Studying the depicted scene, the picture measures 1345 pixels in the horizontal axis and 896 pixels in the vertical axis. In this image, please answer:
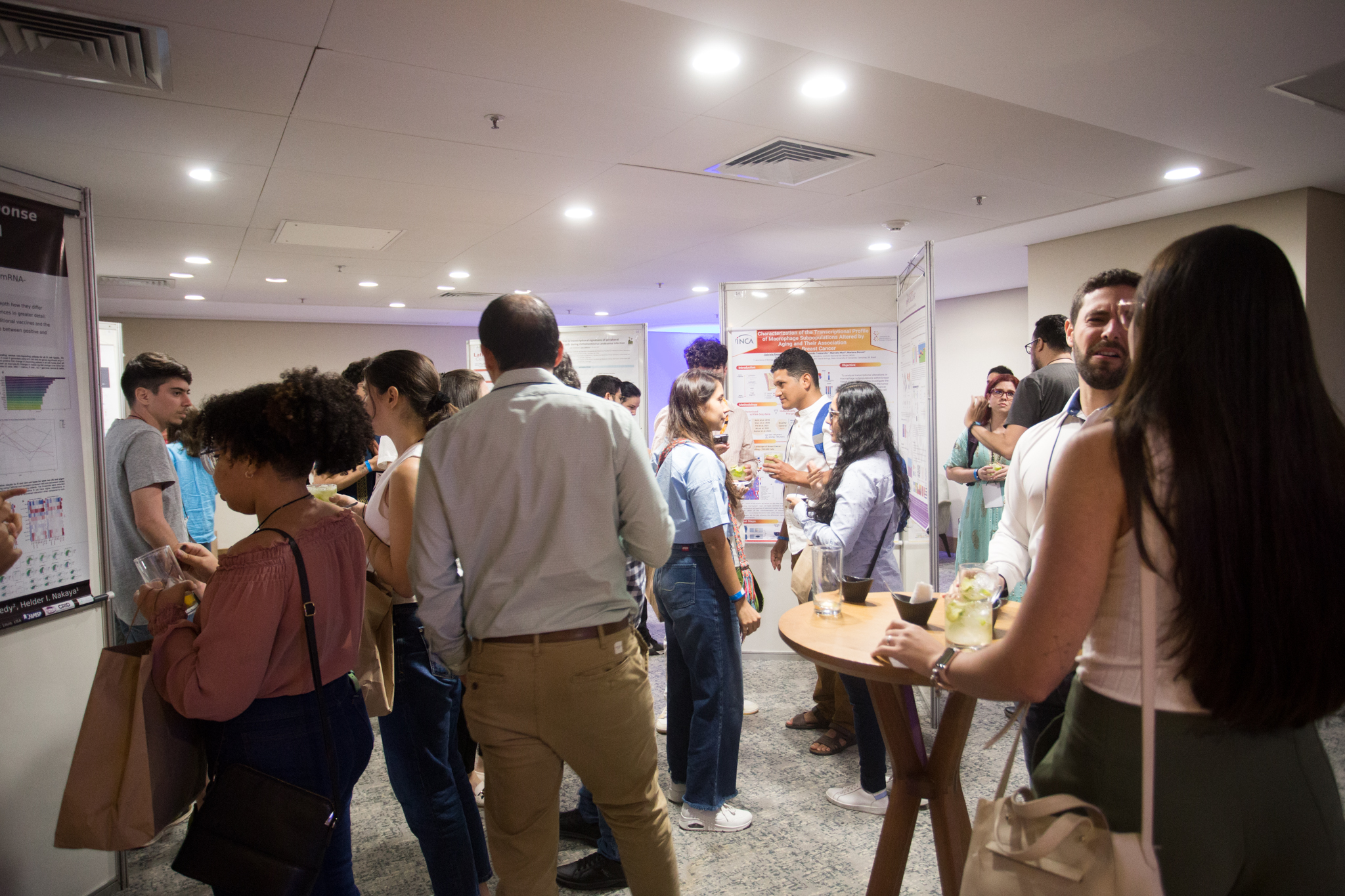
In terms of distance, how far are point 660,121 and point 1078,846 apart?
8.98 feet

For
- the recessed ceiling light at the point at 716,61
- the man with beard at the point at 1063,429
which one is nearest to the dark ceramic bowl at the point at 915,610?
the man with beard at the point at 1063,429

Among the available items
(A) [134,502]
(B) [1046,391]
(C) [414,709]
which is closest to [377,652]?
(C) [414,709]

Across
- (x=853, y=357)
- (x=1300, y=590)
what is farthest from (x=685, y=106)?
(x=1300, y=590)

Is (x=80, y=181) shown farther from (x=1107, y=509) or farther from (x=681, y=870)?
(x=1107, y=509)

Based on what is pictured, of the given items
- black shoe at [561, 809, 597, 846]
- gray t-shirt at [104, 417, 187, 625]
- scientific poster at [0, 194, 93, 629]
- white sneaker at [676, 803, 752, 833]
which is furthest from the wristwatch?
gray t-shirt at [104, 417, 187, 625]

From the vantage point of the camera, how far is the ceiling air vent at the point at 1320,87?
266cm

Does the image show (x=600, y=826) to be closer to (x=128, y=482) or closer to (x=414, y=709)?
(x=414, y=709)

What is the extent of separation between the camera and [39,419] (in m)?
2.21

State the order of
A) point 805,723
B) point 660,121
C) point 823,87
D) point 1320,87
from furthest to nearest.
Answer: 1. point 805,723
2. point 660,121
3. point 1320,87
4. point 823,87

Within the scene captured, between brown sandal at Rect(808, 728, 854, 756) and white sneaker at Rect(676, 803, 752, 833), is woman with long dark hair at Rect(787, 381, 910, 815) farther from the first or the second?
white sneaker at Rect(676, 803, 752, 833)

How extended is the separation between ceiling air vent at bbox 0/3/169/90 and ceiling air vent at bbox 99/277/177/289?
171 inches

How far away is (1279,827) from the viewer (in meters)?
0.90

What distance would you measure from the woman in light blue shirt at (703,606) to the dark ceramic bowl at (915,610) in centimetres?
75

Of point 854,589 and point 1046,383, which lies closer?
point 854,589
